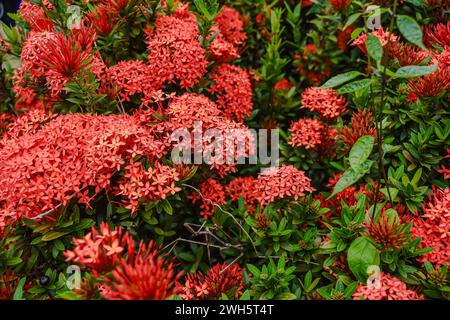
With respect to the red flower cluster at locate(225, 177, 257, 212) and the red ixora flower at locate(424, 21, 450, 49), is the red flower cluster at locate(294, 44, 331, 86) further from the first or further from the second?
the red flower cluster at locate(225, 177, 257, 212)

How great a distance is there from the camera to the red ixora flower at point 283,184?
1.65 meters

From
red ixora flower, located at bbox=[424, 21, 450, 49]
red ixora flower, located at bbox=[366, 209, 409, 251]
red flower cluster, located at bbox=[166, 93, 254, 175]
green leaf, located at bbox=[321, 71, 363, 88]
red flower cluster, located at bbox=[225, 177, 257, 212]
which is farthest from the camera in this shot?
red flower cluster, located at bbox=[225, 177, 257, 212]

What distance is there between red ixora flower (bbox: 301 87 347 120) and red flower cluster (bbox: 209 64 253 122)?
1.01ft

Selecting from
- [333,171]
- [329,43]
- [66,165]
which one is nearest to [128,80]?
[66,165]

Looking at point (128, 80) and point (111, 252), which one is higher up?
point (128, 80)

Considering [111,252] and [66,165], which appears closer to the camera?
[111,252]

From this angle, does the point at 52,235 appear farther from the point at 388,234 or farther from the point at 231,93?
the point at 388,234

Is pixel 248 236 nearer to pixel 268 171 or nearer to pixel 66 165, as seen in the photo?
pixel 268 171

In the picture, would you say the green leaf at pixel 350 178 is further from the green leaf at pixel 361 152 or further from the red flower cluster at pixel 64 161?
the red flower cluster at pixel 64 161

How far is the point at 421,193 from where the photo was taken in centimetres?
167

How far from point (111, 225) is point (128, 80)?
2.22 feet

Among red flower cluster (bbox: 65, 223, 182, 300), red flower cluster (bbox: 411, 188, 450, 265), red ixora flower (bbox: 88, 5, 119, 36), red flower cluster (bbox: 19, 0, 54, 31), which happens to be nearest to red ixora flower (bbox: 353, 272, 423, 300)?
red flower cluster (bbox: 411, 188, 450, 265)

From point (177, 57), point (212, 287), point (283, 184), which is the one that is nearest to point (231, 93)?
point (177, 57)

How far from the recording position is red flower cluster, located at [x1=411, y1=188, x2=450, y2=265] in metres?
1.44
